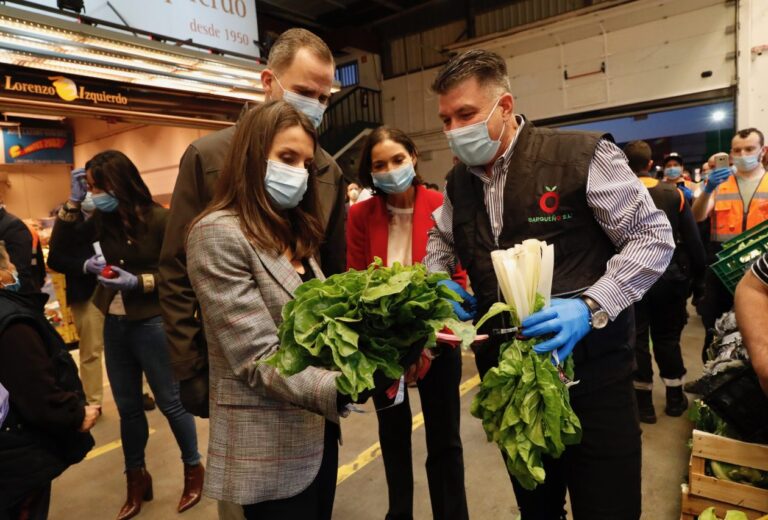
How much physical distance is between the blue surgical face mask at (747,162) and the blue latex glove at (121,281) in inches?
Result: 182

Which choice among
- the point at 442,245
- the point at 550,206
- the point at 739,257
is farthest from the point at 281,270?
the point at 739,257

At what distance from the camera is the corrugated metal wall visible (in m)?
10.4

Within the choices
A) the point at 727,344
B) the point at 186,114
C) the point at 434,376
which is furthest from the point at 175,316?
the point at 186,114

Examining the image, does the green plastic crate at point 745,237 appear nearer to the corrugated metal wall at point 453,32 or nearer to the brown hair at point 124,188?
the brown hair at point 124,188

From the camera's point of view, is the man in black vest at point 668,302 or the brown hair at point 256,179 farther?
the man in black vest at point 668,302

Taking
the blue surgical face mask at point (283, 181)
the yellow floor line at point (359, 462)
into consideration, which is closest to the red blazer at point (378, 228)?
the blue surgical face mask at point (283, 181)

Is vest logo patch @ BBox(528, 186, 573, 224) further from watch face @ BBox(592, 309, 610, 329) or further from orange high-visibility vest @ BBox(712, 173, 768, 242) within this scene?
orange high-visibility vest @ BBox(712, 173, 768, 242)

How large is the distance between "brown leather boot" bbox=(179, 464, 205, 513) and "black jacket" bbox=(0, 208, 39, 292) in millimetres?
2028

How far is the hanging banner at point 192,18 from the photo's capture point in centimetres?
454

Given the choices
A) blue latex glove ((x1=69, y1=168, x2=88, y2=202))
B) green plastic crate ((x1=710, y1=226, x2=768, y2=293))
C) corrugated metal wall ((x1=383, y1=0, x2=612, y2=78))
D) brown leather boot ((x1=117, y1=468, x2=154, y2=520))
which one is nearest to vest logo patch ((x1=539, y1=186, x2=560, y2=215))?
green plastic crate ((x1=710, y1=226, x2=768, y2=293))

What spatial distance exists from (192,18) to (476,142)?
479 centimetres

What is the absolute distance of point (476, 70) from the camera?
1557 mm

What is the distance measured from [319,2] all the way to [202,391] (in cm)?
1204

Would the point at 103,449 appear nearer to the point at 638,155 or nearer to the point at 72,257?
the point at 72,257
